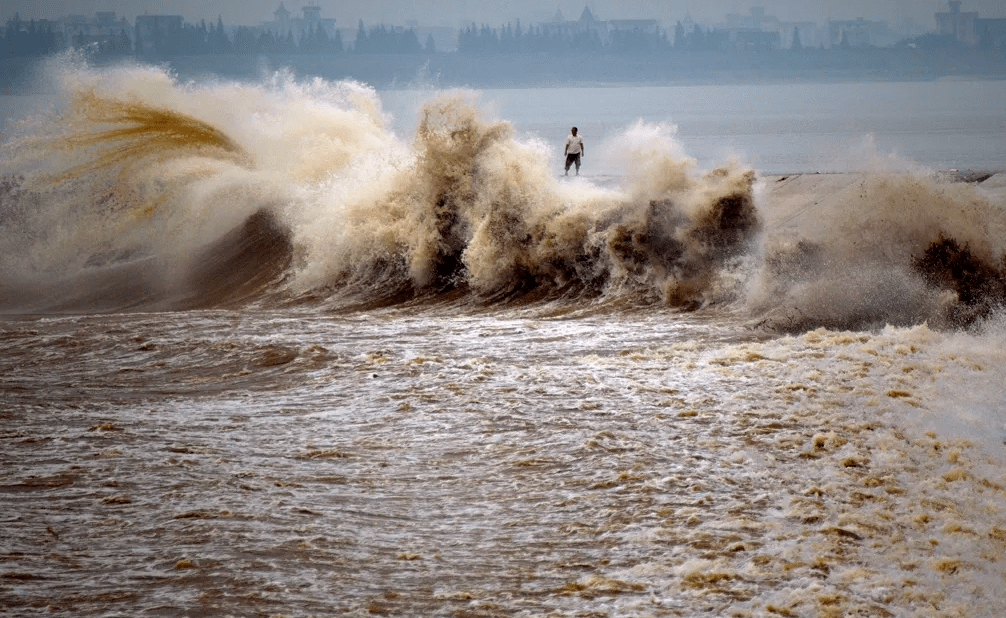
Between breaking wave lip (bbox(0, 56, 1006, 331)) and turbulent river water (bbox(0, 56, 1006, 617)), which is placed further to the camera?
breaking wave lip (bbox(0, 56, 1006, 331))

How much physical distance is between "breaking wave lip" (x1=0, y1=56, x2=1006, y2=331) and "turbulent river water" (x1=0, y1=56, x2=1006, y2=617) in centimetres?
5

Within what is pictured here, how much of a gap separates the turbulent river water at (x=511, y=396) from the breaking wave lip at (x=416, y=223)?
0.05m

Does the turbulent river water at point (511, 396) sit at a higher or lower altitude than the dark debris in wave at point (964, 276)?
lower

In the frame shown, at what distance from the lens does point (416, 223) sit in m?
13.2

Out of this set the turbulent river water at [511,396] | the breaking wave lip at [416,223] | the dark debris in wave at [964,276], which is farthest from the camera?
the breaking wave lip at [416,223]

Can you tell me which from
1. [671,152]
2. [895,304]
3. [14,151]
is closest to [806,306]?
[895,304]

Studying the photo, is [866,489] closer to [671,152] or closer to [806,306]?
[806,306]

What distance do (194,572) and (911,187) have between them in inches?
319

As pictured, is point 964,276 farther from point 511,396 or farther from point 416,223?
point 416,223

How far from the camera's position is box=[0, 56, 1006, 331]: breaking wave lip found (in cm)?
1010

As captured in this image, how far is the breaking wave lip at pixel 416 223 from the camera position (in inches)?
398

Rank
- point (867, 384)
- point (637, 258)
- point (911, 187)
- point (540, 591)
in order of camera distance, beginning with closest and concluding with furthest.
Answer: point (540, 591) < point (867, 384) < point (911, 187) < point (637, 258)

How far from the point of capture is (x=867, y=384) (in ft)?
25.3

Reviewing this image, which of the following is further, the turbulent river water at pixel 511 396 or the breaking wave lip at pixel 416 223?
the breaking wave lip at pixel 416 223
